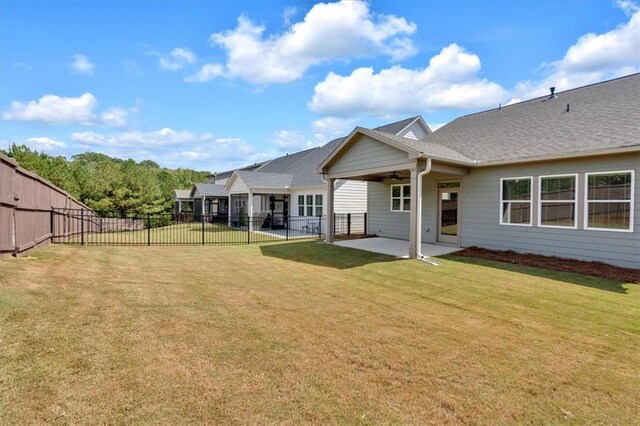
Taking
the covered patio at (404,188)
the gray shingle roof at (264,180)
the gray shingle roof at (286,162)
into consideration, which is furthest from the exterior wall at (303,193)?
the gray shingle roof at (286,162)

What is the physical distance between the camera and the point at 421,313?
16.8 feet

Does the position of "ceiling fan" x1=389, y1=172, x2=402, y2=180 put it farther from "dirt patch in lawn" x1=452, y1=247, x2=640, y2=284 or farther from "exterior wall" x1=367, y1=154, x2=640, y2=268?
"dirt patch in lawn" x1=452, y1=247, x2=640, y2=284

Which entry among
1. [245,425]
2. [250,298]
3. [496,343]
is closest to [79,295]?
[250,298]

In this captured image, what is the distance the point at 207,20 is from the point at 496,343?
1233cm

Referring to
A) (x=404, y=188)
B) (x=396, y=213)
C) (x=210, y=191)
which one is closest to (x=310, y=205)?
(x=396, y=213)

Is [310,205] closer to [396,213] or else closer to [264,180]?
[264,180]

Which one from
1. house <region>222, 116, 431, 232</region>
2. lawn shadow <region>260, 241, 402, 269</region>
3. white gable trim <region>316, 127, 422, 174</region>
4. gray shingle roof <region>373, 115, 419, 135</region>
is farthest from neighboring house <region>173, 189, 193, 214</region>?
white gable trim <region>316, 127, 422, 174</region>

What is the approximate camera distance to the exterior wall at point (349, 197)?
719 inches

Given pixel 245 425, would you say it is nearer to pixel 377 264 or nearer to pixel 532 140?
pixel 377 264

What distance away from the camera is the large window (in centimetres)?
1933

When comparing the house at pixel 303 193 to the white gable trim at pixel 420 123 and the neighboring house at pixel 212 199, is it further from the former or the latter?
the neighboring house at pixel 212 199

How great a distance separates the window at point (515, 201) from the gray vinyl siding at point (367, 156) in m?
3.41

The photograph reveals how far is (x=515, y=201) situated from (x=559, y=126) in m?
2.83

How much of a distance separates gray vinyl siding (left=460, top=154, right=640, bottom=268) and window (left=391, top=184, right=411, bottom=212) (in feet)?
8.54
